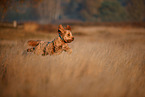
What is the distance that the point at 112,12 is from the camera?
47.8 metres

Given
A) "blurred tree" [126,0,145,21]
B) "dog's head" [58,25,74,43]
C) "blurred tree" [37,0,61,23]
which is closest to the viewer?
"dog's head" [58,25,74,43]

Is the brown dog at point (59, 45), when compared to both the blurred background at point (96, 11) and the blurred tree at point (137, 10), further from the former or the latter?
the blurred tree at point (137, 10)

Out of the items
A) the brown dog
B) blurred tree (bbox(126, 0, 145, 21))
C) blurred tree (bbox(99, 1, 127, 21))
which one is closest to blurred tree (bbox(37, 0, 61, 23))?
blurred tree (bbox(99, 1, 127, 21))

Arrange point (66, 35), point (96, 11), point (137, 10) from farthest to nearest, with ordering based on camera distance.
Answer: point (96, 11) → point (137, 10) → point (66, 35)

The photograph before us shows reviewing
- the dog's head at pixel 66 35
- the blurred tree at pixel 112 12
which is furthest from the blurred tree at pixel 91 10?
the dog's head at pixel 66 35

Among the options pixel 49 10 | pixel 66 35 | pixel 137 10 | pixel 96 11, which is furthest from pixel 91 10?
pixel 66 35

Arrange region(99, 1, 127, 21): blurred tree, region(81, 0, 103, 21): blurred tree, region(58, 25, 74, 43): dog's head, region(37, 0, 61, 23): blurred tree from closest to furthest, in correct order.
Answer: region(58, 25, 74, 43): dog's head → region(99, 1, 127, 21): blurred tree → region(81, 0, 103, 21): blurred tree → region(37, 0, 61, 23): blurred tree

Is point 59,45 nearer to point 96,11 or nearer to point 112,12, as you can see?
point 96,11

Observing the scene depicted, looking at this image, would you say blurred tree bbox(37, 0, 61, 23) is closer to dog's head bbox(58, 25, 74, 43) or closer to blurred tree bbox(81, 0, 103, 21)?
blurred tree bbox(81, 0, 103, 21)

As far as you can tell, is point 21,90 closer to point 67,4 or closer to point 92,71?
point 92,71

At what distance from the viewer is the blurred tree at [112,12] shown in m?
47.0

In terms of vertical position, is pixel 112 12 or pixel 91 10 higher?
pixel 91 10

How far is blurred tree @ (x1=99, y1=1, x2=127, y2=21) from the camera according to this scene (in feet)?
154

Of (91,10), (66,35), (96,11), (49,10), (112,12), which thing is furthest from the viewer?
(49,10)
